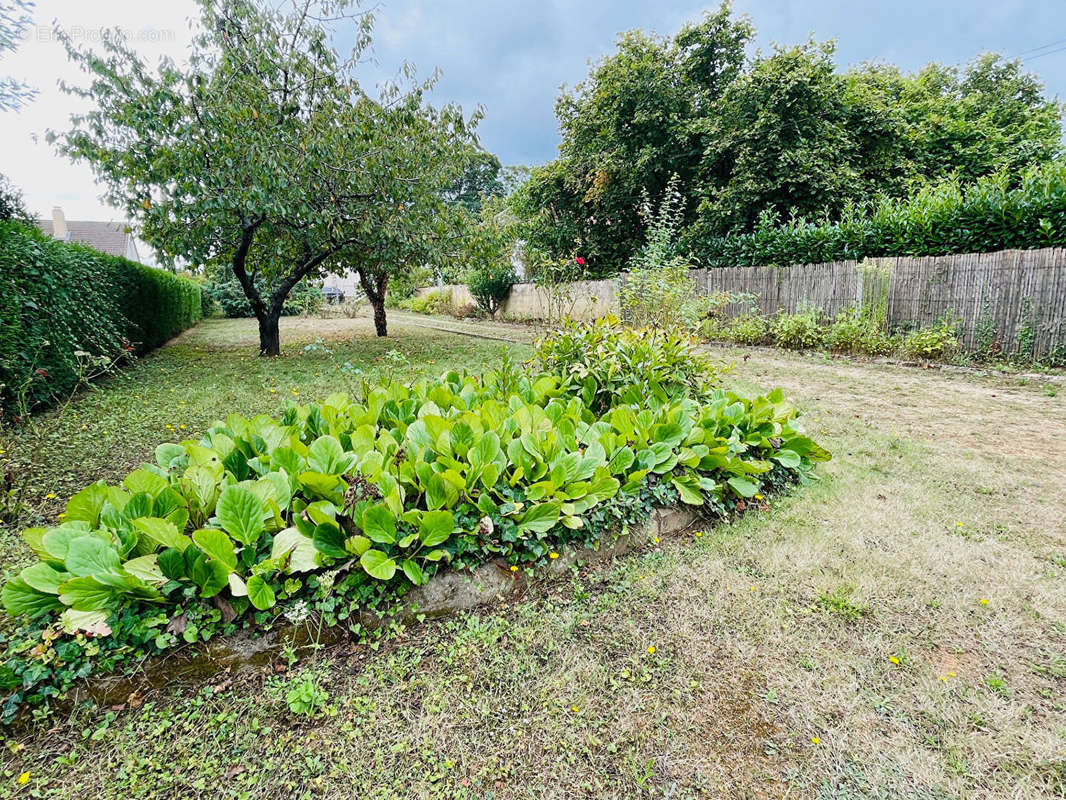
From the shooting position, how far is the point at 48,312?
378 cm

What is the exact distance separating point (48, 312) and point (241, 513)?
13.0 ft

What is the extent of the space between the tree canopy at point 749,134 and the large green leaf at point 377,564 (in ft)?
35.6

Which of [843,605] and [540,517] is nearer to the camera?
[843,605]

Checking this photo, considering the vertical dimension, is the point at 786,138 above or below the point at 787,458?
above

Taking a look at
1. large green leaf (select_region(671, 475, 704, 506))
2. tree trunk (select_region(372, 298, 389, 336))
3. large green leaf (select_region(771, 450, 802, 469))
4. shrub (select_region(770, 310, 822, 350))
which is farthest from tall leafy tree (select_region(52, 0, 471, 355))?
shrub (select_region(770, 310, 822, 350))

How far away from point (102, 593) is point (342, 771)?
2.47ft

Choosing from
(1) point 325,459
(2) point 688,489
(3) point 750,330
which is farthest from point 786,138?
(1) point 325,459

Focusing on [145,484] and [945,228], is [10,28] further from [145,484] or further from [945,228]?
[945,228]

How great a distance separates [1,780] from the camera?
102 centimetres

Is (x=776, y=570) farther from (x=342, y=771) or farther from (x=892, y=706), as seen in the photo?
(x=342, y=771)

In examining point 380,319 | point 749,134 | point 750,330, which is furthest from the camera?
point 749,134

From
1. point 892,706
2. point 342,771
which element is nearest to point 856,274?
point 892,706

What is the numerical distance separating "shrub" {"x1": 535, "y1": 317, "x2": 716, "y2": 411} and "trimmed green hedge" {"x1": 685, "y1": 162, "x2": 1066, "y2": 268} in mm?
5257

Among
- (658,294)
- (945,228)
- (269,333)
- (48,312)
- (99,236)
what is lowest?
(269,333)
